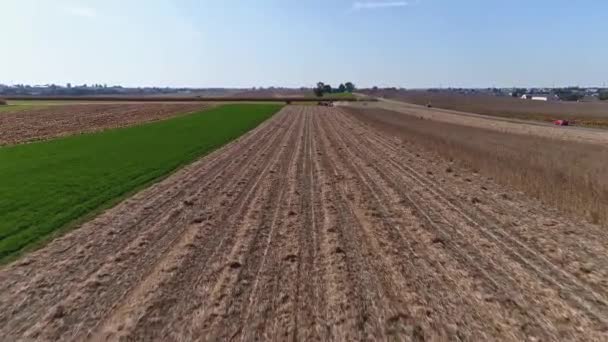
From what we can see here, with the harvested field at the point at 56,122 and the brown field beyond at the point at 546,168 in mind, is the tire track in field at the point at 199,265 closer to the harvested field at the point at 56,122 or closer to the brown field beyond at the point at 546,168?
the brown field beyond at the point at 546,168

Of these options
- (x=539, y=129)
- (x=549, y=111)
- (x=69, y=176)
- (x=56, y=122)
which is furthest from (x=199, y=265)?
(x=549, y=111)

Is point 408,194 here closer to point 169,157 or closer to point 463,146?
point 169,157

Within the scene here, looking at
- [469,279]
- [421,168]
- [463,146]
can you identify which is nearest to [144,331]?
[469,279]

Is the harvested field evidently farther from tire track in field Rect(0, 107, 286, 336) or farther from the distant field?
the distant field

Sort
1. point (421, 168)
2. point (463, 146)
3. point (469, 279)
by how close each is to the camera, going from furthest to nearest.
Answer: point (463, 146)
point (421, 168)
point (469, 279)

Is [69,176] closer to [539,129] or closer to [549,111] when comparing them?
[539,129]
